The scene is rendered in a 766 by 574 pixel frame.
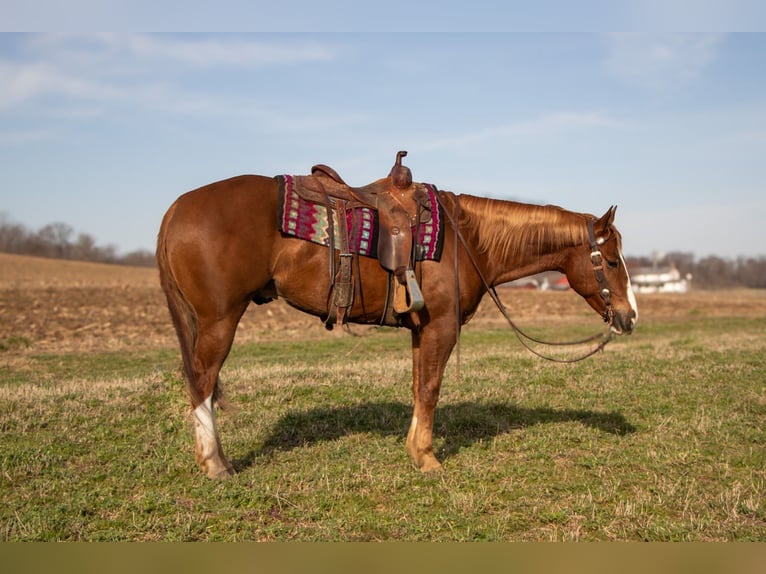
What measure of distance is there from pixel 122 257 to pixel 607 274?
112 metres

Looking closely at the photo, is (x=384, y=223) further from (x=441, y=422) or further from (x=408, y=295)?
(x=441, y=422)

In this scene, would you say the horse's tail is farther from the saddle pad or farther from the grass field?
the saddle pad

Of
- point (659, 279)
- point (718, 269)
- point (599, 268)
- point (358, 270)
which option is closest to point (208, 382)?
point (358, 270)

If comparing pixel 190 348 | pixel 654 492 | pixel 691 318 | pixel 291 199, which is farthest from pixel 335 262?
pixel 691 318

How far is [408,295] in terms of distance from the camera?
5703 mm

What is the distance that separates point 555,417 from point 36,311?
21.8 metres

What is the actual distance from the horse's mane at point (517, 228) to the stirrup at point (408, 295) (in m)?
1.10

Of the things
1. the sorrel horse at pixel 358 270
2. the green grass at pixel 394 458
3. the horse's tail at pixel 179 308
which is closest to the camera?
the green grass at pixel 394 458

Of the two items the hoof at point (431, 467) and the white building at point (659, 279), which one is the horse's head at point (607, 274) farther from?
the white building at point (659, 279)

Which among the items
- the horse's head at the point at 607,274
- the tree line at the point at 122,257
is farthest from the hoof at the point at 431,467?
the tree line at the point at 122,257

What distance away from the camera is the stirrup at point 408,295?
5531 millimetres

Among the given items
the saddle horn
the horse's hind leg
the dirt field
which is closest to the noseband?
the saddle horn

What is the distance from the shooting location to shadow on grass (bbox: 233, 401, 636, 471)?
682 centimetres

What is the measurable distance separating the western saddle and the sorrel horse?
0.12 metres
